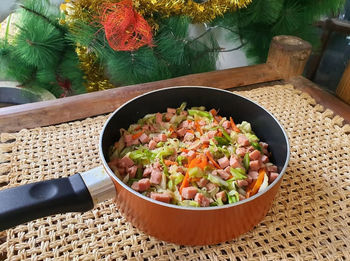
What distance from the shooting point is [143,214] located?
481mm

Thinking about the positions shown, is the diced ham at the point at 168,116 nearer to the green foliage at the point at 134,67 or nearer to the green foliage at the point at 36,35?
the green foliage at the point at 134,67

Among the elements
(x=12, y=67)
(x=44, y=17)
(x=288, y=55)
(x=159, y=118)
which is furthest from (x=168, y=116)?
(x=12, y=67)

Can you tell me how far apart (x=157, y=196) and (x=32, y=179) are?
29 centimetres

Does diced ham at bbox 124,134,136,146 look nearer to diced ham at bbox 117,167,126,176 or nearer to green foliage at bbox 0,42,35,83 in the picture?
diced ham at bbox 117,167,126,176

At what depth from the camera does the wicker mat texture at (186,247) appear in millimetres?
522

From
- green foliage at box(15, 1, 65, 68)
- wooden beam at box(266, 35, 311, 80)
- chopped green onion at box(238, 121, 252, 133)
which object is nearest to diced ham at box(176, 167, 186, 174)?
chopped green onion at box(238, 121, 252, 133)

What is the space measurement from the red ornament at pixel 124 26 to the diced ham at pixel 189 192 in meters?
0.53

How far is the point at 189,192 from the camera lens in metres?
0.52

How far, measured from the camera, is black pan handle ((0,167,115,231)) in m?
0.42

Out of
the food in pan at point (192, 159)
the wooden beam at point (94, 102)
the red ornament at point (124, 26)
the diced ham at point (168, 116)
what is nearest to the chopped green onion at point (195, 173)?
the food in pan at point (192, 159)

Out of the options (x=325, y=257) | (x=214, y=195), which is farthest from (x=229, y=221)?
(x=325, y=257)

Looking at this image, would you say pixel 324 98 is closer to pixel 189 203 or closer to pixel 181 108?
pixel 181 108

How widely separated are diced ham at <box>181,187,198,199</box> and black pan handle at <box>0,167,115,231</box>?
0.12 m

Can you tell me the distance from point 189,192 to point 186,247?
4.0 inches
